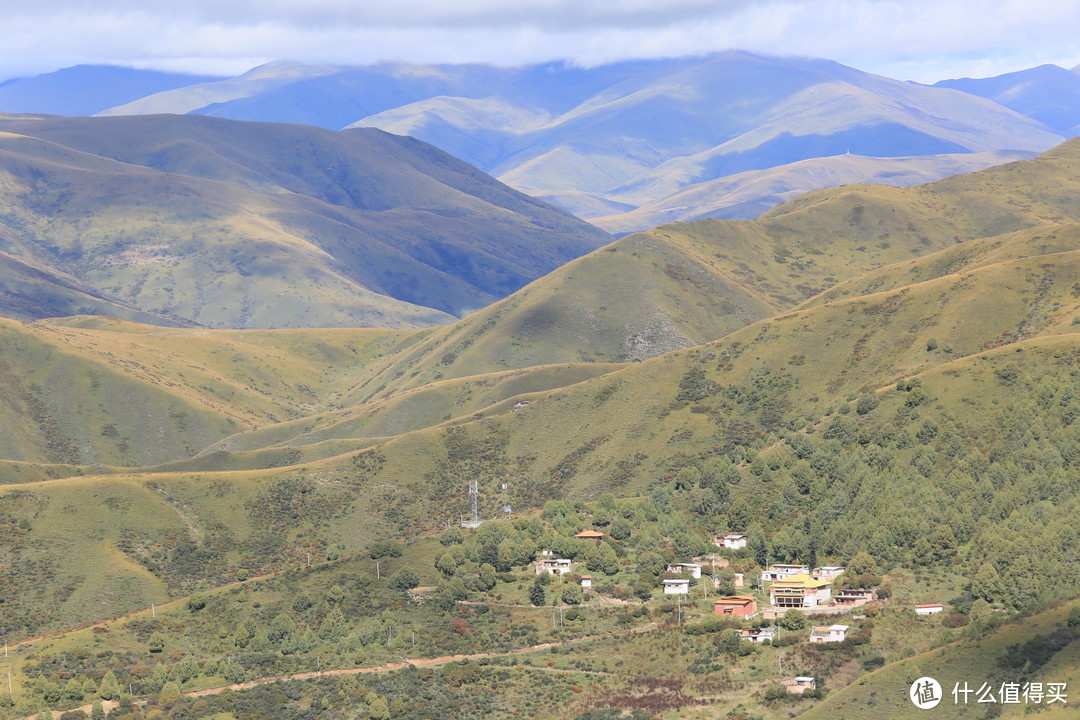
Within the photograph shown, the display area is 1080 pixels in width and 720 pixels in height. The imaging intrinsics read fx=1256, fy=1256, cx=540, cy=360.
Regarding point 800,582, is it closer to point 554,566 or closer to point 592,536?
point 554,566

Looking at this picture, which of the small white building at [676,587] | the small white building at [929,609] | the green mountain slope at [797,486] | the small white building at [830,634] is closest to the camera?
the small white building at [830,634]

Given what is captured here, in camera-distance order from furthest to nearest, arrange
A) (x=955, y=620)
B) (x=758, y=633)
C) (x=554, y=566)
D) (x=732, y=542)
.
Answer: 1. (x=732, y=542)
2. (x=554, y=566)
3. (x=758, y=633)
4. (x=955, y=620)

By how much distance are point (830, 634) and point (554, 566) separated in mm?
37880

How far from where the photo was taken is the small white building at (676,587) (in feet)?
414

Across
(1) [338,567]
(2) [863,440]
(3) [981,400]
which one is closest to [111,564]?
(1) [338,567]

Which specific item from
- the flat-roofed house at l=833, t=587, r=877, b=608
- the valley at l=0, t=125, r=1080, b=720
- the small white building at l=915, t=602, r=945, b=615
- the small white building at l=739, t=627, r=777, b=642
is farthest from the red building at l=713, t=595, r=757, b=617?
the small white building at l=915, t=602, r=945, b=615

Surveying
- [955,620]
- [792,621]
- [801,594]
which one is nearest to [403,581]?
[801,594]

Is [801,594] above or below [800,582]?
below

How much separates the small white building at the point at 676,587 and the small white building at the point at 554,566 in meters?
13.4

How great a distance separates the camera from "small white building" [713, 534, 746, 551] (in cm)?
14088

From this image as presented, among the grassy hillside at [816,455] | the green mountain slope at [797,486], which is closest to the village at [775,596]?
the green mountain slope at [797,486]
